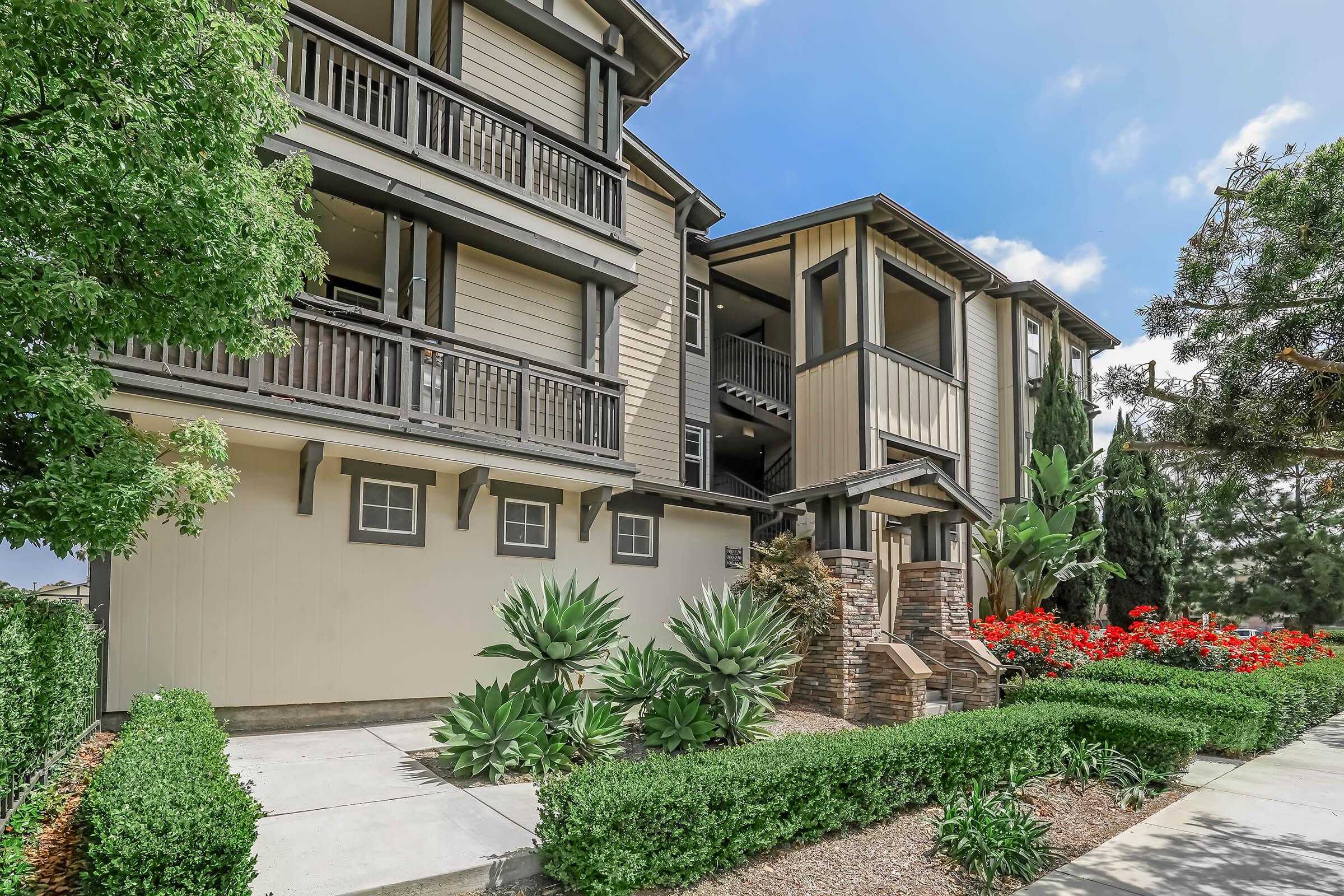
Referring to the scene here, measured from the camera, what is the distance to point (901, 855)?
19.0 ft

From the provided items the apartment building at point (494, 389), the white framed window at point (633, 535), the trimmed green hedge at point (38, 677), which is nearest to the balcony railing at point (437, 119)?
the apartment building at point (494, 389)

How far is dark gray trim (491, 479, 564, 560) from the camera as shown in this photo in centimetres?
1076

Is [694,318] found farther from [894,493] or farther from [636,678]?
[636,678]

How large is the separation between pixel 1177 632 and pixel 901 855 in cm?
886

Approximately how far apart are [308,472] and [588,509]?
401 cm

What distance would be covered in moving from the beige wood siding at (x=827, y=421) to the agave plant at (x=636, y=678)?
21.9 feet

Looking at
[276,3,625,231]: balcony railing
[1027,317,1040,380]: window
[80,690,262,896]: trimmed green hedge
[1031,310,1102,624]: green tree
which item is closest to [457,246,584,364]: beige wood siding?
[276,3,625,231]: balcony railing

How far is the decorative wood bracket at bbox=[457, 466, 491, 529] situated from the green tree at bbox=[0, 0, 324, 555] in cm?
469

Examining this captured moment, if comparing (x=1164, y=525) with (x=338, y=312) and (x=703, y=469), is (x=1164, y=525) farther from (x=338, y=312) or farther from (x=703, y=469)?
(x=338, y=312)

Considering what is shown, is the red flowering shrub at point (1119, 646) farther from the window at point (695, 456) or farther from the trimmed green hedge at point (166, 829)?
the trimmed green hedge at point (166, 829)

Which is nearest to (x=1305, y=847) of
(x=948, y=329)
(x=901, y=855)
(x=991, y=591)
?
(x=901, y=855)

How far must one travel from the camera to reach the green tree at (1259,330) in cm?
575

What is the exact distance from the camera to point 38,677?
14.9ft

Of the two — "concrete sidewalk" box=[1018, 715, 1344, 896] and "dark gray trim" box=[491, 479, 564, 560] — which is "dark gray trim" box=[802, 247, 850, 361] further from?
"concrete sidewalk" box=[1018, 715, 1344, 896]
